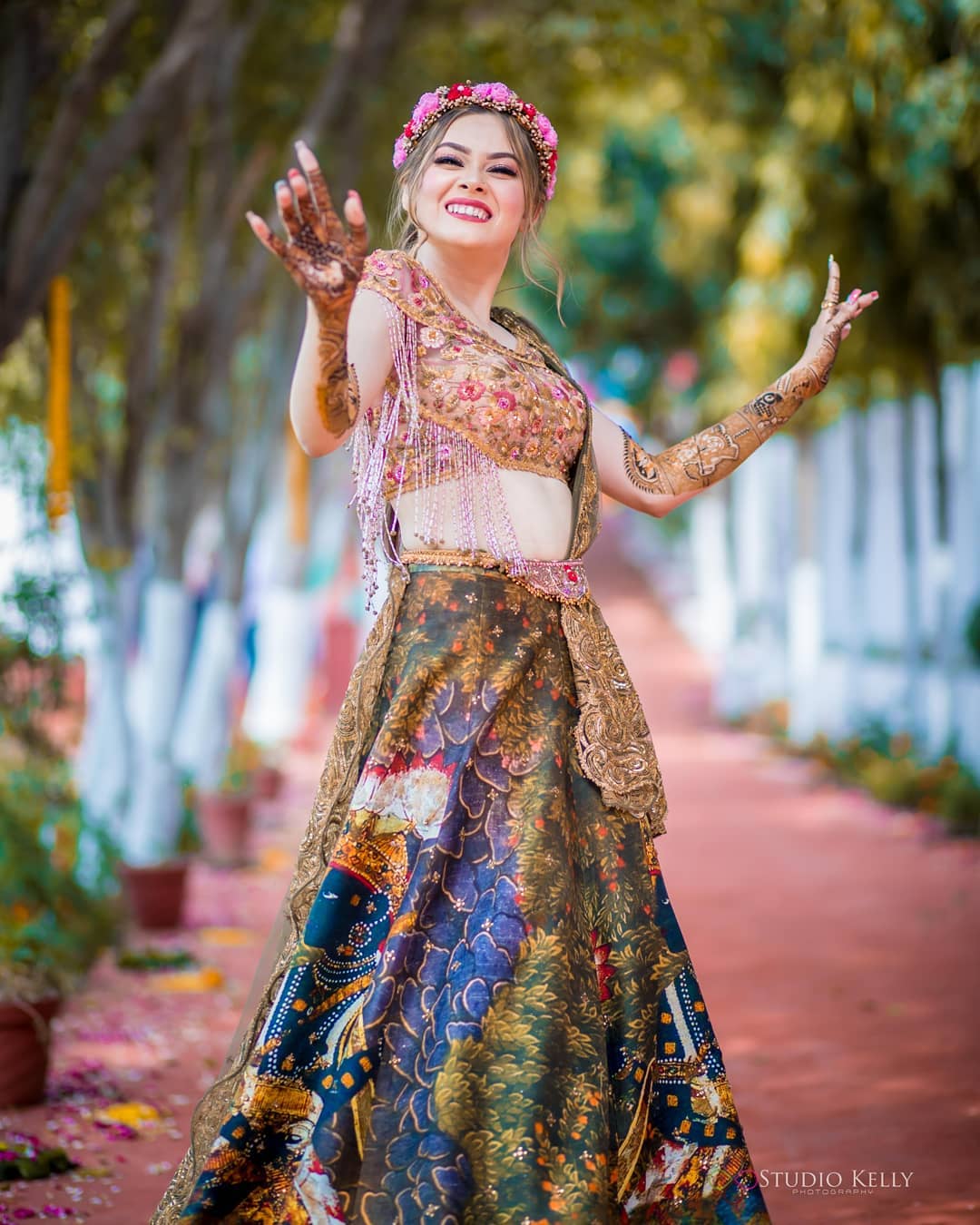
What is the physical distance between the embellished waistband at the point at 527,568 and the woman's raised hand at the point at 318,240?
0.65 m

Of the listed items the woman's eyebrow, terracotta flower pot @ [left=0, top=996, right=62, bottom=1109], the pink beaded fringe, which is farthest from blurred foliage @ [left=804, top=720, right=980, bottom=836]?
the woman's eyebrow

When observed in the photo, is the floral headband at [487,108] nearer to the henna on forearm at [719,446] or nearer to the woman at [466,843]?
the woman at [466,843]

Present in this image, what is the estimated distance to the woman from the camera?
113 inches

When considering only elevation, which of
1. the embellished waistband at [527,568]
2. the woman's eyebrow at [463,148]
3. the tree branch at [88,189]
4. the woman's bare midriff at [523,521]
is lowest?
the embellished waistband at [527,568]

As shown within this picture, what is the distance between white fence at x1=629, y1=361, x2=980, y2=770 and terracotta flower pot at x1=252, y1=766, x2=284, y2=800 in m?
5.54

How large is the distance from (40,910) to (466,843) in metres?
3.95

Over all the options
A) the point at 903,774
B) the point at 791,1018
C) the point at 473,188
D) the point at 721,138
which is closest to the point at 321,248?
the point at 473,188

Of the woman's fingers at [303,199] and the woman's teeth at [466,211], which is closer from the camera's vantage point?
the woman's fingers at [303,199]

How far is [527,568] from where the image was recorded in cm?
321

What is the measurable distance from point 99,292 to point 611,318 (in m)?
16.3

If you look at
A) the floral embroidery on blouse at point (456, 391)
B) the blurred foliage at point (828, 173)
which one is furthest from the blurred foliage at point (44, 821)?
the blurred foliage at point (828, 173)

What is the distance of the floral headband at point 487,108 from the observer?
3322mm

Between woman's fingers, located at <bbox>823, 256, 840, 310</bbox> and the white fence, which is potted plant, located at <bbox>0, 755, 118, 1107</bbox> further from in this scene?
the white fence

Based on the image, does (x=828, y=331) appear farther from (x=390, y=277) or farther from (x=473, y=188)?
(x=390, y=277)
